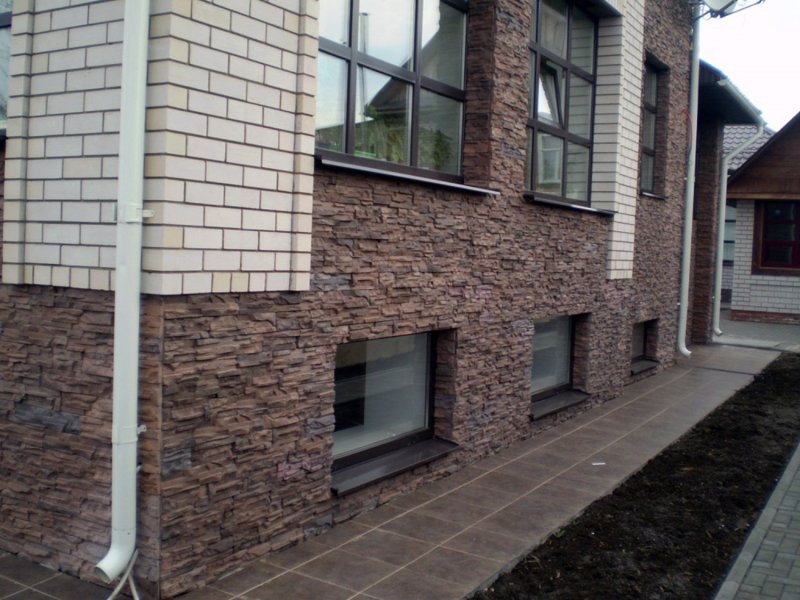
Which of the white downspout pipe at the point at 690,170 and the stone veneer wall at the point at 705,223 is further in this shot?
the stone veneer wall at the point at 705,223

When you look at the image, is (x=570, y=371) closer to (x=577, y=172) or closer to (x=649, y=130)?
(x=577, y=172)

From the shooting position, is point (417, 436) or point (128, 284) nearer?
point (128, 284)

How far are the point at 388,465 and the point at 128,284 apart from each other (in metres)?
2.70

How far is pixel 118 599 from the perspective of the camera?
428cm

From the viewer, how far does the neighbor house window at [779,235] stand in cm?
2206

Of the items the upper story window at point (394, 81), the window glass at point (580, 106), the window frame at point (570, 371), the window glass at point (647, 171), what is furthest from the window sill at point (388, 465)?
the window glass at point (647, 171)

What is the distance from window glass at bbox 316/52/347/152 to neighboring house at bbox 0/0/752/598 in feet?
0.06

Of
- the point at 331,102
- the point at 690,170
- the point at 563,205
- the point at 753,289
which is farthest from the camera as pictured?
the point at 753,289

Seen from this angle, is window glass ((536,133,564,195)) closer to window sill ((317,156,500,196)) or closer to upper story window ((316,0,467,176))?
window sill ((317,156,500,196))

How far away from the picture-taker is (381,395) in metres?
6.49

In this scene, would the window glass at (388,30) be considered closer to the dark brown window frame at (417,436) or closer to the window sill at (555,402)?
the dark brown window frame at (417,436)

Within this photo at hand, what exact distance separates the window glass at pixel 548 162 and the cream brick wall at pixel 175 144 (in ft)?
13.7

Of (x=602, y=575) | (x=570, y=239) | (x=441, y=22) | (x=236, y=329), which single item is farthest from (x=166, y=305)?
(x=570, y=239)

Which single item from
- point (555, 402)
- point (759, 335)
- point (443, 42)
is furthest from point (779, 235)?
point (443, 42)
